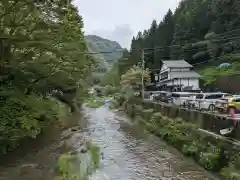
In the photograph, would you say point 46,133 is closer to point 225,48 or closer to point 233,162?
point 233,162

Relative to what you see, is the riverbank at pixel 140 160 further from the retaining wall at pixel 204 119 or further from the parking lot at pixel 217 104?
the parking lot at pixel 217 104

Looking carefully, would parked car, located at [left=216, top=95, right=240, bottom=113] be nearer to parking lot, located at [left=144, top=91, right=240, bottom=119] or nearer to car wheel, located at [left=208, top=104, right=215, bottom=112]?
parking lot, located at [left=144, top=91, right=240, bottom=119]

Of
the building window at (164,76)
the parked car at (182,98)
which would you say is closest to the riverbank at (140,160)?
the parked car at (182,98)

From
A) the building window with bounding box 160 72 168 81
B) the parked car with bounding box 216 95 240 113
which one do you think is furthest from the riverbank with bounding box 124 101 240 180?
the building window with bounding box 160 72 168 81

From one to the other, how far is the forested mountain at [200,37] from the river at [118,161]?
2086cm

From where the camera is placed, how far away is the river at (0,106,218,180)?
1180 cm

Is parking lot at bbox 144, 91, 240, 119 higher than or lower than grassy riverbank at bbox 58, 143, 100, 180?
higher

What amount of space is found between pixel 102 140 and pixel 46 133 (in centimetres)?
439

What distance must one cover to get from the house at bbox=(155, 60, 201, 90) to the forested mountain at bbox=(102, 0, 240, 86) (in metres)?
2.26

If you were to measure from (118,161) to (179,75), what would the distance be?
102 feet

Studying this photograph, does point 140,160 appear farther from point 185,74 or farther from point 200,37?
point 200,37

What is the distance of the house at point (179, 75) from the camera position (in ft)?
138

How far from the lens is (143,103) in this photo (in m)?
30.7

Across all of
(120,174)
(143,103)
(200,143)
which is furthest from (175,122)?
(143,103)
